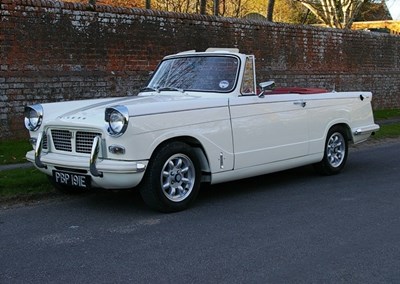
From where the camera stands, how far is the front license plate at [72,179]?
18.4 ft

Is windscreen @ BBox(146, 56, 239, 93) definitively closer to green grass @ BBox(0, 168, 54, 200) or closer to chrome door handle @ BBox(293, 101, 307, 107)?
chrome door handle @ BBox(293, 101, 307, 107)

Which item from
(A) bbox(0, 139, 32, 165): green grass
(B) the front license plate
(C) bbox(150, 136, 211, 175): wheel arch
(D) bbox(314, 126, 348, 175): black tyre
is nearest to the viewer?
(B) the front license plate

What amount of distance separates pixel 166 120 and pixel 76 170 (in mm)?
1108

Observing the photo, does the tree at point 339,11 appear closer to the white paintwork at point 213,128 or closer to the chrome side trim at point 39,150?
the white paintwork at point 213,128

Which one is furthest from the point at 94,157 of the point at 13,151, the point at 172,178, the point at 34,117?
the point at 13,151

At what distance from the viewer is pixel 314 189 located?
23.4 feet

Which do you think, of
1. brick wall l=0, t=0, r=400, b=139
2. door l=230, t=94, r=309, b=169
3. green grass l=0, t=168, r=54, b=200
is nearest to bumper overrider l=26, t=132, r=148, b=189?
green grass l=0, t=168, r=54, b=200

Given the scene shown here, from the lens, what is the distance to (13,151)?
30.0ft

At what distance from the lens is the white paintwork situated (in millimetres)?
5461

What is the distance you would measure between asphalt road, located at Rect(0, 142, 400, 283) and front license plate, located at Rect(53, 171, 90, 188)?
0.38 meters

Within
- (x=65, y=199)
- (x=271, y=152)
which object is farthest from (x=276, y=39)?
(x=65, y=199)

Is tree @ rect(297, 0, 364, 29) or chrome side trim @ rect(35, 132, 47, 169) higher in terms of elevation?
tree @ rect(297, 0, 364, 29)

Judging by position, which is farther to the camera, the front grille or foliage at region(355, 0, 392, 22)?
foliage at region(355, 0, 392, 22)

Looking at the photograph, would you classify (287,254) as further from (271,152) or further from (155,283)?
(271,152)
